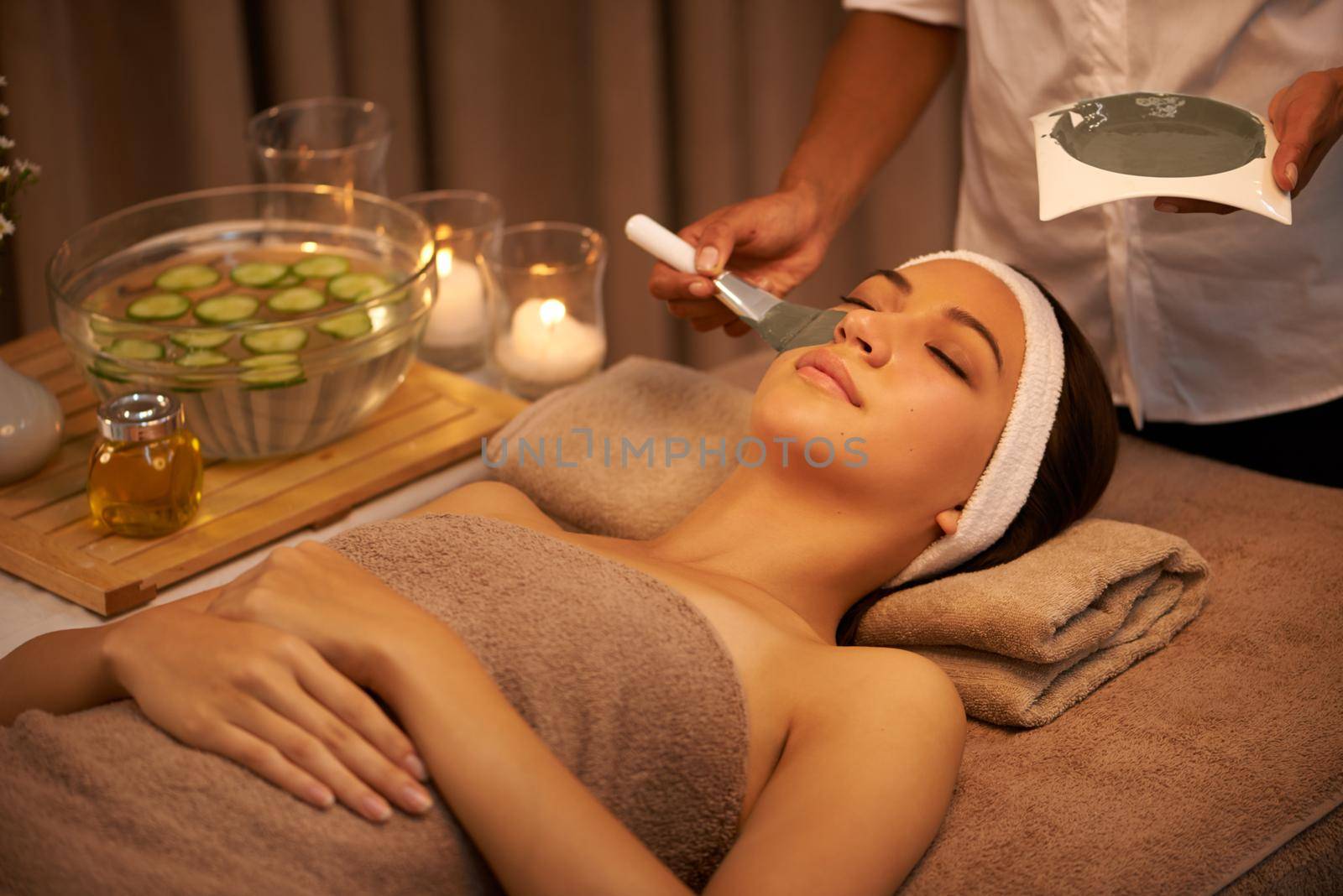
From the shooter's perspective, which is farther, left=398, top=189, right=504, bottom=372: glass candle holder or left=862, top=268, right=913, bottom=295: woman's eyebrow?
left=398, top=189, right=504, bottom=372: glass candle holder

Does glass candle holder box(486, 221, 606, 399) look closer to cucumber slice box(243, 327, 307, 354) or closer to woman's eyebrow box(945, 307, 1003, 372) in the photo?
cucumber slice box(243, 327, 307, 354)

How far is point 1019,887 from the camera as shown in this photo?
1039mm

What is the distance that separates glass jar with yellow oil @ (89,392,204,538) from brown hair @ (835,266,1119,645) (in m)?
0.75

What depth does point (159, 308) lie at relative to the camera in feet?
5.07

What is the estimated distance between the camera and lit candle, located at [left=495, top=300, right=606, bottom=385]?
71.5 inches

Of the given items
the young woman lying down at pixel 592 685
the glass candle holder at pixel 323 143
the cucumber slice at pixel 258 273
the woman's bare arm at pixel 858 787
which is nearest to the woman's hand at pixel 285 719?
the young woman lying down at pixel 592 685

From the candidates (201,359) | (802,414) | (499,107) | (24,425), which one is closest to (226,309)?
(201,359)

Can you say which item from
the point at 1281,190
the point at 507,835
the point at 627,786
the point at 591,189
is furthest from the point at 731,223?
the point at 591,189

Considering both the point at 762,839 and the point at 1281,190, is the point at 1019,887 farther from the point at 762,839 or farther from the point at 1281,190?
the point at 1281,190

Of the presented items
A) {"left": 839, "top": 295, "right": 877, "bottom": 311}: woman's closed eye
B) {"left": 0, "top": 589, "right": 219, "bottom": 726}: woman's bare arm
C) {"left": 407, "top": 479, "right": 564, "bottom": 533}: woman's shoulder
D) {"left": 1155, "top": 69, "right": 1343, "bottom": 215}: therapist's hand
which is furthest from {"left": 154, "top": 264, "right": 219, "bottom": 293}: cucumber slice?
{"left": 1155, "top": 69, "right": 1343, "bottom": 215}: therapist's hand

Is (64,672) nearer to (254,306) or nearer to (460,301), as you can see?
(254,306)

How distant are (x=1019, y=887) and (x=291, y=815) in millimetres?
589

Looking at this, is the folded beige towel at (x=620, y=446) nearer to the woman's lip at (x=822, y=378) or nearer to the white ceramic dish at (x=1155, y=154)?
the woman's lip at (x=822, y=378)

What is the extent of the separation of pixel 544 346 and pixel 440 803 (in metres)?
0.93
